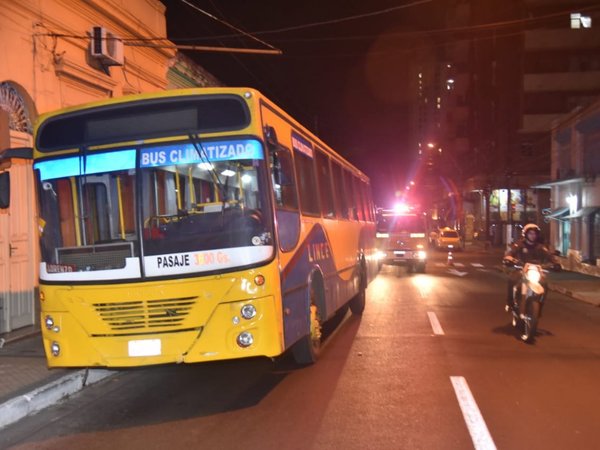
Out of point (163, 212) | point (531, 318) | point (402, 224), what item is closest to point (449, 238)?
point (402, 224)

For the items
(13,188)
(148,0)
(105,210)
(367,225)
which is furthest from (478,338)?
(148,0)

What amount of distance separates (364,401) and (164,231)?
2735 millimetres

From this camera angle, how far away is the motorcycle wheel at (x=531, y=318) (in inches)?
353

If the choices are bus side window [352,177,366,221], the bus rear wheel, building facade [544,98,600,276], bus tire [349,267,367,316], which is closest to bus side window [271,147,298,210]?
the bus rear wheel

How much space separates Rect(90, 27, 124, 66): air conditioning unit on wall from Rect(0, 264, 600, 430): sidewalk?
556cm

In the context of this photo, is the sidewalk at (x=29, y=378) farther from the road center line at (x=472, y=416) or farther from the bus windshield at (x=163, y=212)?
the road center line at (x=472, y=416)

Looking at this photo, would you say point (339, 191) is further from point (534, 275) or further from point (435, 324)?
point (534, 275)

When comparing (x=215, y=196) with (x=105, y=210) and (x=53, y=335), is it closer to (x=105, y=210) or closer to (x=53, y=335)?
(x=105, y=210)

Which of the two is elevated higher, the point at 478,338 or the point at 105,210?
the point at 105,210

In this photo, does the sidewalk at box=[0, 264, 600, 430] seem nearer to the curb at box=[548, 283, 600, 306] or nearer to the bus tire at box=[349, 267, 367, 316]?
the bus tire at box=[349, 267, 367, 316]

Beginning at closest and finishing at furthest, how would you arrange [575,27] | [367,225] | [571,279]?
[367,225] < [571,279] < [575,27]

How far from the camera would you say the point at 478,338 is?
941cm

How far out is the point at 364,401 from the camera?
6023mm

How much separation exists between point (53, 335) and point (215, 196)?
2289mm
